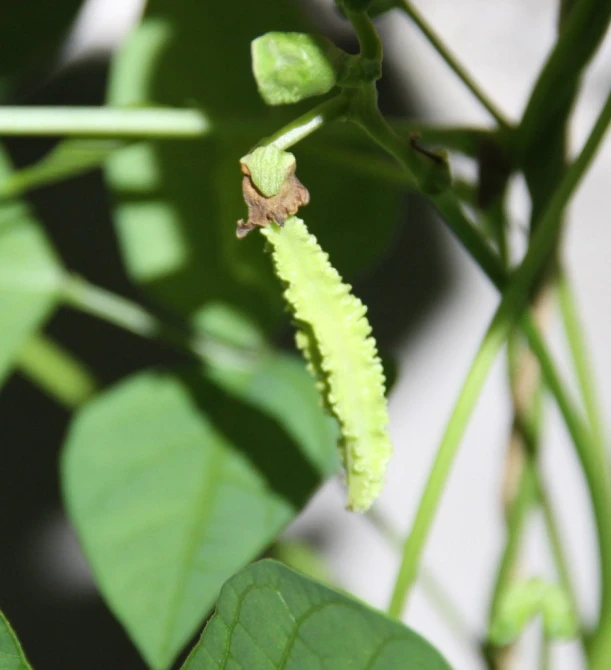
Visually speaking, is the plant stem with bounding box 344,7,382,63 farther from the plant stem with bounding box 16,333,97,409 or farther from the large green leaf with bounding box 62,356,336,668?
the plant stem with bounding box 16,333,97,409

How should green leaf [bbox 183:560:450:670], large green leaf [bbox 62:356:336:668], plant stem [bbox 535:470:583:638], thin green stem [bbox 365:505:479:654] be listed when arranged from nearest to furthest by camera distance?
green leaf [bbox 183:560:450:670]
large green leaf [bbox 62:356:336:668]
plant stem [bbox 535:470:583:638]
thin green stem [bbox 365:505:479:654]

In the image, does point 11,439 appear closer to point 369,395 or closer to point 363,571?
point 363,571

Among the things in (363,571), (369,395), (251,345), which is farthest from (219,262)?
(363,571)

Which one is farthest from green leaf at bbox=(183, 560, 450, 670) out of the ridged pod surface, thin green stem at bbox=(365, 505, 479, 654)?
thin green stem at bbox=(365, 505, 479, 654)

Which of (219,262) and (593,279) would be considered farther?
(593,279)

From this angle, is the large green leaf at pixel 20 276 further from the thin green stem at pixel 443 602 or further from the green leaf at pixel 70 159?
the thin green stem at pixel 443 602

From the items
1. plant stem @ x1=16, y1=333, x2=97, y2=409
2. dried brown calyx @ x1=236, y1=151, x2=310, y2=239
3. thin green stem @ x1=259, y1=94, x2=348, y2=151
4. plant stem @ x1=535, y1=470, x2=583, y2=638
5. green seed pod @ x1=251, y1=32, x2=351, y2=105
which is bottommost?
plant stem @ x1=535, y1=470, x2=583, y2=638

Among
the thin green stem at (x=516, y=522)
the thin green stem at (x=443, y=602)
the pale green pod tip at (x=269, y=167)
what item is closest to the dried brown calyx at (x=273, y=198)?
the pale green pod tip at (x=269, y=167)
